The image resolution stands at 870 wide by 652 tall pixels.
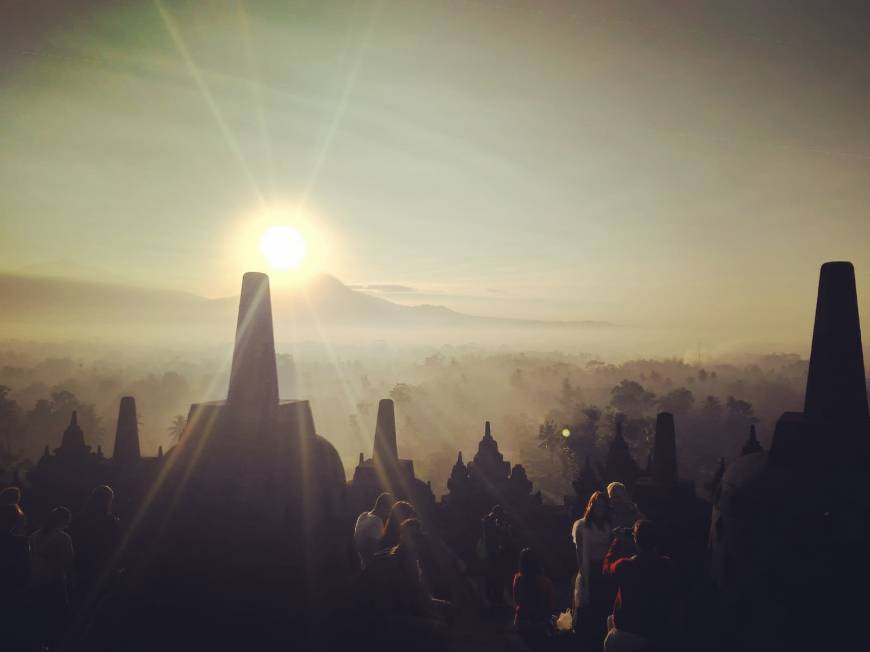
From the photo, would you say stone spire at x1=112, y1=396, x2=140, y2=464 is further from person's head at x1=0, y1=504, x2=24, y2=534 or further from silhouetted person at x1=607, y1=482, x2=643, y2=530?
silhouetted person at x1=607, y1=482, x2=643, y2=530

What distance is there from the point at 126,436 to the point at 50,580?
19.1ft

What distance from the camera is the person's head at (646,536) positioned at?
453 cm

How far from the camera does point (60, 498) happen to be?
38.2 ft

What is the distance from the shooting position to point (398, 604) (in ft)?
15.3

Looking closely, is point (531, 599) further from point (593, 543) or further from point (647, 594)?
point (647, 594)

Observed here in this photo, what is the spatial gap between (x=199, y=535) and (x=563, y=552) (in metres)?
8.03

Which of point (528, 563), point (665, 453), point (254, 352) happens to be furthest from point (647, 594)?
point (665, 453)

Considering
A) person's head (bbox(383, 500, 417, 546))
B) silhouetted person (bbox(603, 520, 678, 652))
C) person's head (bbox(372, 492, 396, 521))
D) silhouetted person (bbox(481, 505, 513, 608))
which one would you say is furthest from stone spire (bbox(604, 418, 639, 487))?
person's head (bbox(383, 500, 417, 546))

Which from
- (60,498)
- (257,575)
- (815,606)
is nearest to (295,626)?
(257,575)

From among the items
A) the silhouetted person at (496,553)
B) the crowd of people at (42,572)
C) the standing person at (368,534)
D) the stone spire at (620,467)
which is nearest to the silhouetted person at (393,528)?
the standing person at (368,534)

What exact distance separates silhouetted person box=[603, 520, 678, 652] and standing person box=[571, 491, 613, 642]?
1.78 metres

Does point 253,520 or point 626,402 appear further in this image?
point 626,402

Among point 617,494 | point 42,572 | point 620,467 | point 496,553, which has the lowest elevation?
point 496,553

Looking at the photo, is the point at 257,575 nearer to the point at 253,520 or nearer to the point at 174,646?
the point at 253,520
